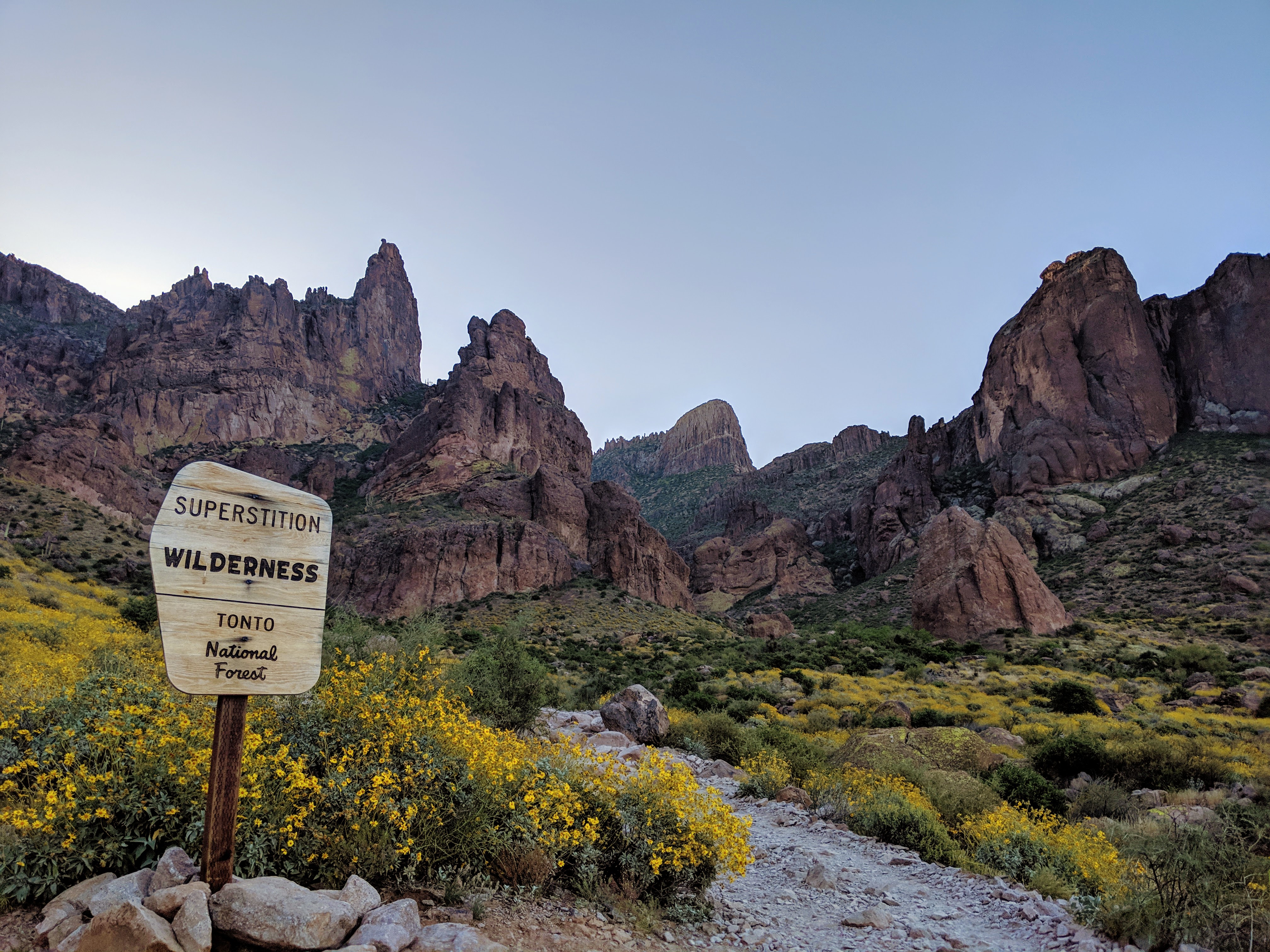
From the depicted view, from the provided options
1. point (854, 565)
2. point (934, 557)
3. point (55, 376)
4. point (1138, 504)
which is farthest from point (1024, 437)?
point (55, 376)

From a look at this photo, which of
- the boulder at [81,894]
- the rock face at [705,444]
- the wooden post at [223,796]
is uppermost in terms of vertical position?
the rock face at [705,444]

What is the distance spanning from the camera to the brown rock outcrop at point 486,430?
6706cm

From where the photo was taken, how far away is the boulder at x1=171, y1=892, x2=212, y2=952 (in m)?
3.20

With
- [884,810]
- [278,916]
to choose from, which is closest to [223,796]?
[278,916]

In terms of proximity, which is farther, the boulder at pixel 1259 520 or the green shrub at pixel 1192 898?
the boulder at pixel 1259 520

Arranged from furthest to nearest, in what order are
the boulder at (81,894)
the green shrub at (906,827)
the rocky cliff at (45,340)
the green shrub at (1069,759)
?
1. the rocky cliff at (45,340)
2. the green shrub at (1069,759)
3. the green shrub at (906,827)
4. the boulder at (81,894)

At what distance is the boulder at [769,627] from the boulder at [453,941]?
47052 millimetres

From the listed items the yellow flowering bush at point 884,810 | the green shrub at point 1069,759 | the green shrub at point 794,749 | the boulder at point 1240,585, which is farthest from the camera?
the boulder at point 1240,585

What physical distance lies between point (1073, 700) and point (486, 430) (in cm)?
6396

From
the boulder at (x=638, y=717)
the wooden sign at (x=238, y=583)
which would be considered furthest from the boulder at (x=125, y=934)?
the boulder at (x=638, y=717)

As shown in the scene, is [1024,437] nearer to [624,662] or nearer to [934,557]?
[934,557]

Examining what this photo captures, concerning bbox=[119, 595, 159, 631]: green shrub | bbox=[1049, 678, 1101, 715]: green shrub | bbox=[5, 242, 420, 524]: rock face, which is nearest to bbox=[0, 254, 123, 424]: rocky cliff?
bbox=[5, 242, 420, 524]: rock face

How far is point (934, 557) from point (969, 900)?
42.7 meters

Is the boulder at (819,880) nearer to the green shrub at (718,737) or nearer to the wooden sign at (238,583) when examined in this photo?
the wooden sign at (238,583)
